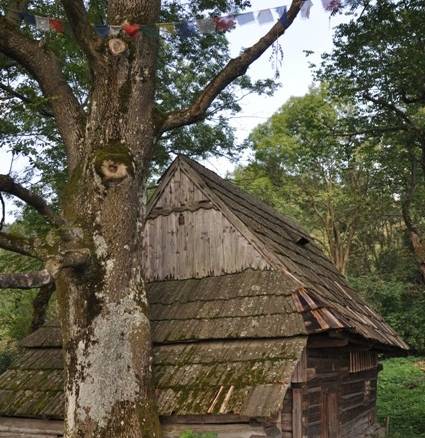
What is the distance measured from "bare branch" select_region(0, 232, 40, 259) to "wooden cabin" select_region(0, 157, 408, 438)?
272 centimetres

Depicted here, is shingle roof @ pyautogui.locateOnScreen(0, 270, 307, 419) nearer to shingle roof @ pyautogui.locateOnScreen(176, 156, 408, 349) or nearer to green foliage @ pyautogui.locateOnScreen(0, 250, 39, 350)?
shingle roof @ pyautogui.locateOnScreen(176, 156, 408, 349)

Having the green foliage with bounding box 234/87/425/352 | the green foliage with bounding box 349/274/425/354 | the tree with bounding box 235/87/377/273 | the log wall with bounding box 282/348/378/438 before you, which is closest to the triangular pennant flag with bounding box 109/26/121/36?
the log wall with bounding box 282/348/378/438

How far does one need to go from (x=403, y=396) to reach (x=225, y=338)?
14291 millimetres

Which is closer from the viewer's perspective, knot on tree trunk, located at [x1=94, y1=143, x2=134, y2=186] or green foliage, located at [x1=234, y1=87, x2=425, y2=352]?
knot on tree trunk, located at [x1=94, y1=143, x2=134, y2=186]

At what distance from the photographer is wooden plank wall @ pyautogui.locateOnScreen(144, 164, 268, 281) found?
9562 mm

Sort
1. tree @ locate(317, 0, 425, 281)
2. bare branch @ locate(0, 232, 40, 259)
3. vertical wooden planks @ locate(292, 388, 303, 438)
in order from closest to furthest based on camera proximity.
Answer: bare branch @ locate(0, 232, 40, 259) → vertical wooden planks @ locate(292, 388, 303, 438) → tree @ locate(317, 0, 425, 281)

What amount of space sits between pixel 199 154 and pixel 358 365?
8376 mm

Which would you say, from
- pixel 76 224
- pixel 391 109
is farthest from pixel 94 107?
pixel 391 109

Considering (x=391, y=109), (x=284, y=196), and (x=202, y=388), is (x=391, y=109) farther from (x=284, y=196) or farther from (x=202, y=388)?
(x=284, y=196)

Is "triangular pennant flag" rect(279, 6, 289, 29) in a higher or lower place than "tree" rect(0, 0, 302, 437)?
higher

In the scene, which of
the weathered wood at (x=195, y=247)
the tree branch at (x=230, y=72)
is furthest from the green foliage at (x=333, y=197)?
the tree branch at (x=230, y=72)

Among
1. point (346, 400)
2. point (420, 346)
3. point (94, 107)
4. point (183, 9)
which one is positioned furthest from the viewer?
point (420, 346)

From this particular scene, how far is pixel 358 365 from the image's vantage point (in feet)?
37.4

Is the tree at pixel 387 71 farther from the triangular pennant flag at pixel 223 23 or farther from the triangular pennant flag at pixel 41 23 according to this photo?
the triangular pennant flag at pixel 41 23
